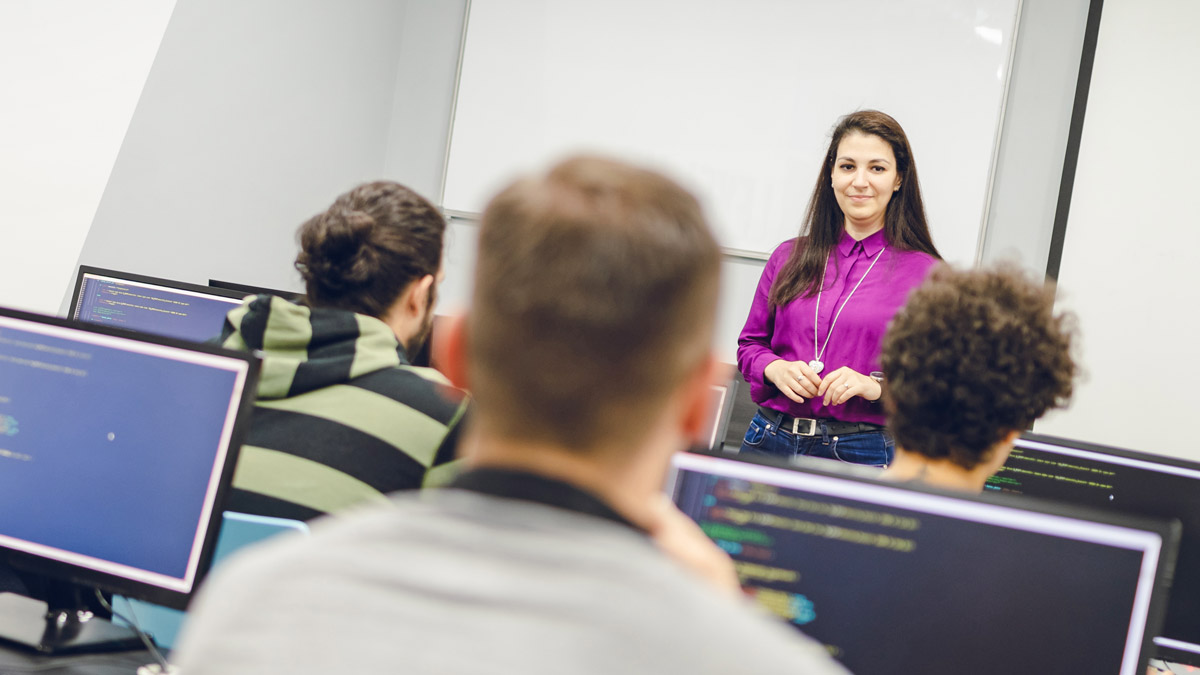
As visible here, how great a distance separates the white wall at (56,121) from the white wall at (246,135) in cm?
7

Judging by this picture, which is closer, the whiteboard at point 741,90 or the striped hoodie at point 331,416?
the striped hoodie at point 331,416

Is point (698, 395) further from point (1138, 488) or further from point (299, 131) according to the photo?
point (299, 131)

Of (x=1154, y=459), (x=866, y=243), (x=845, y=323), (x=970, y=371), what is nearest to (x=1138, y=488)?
(x=1154, y=459)

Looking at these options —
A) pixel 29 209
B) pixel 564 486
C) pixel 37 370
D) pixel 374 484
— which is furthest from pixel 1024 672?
pixel 29 209

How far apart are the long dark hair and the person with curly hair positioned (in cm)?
111

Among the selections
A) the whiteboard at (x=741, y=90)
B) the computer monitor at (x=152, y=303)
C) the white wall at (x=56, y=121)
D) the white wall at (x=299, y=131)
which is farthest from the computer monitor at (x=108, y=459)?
the whiteboard at (x=741, y=90)

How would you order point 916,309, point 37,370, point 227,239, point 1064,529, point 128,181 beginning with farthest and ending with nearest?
1. point 227,239
2. point 128,181
3. point 37,370
4. point 916,309
5. point 1064,529

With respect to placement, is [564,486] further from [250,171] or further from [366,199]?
[250,171]

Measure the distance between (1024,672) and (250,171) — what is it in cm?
367

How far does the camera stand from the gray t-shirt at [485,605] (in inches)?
18.4

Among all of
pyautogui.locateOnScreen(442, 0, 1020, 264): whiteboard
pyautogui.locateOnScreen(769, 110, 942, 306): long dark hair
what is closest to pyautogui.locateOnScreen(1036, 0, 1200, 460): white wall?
pyautogui.locateOnScreen(442, 0, 1020, 264): whiteboard

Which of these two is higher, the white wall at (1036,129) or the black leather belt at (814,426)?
the white wall at (1036,129)

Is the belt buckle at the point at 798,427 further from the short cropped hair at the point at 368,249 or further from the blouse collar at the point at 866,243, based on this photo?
the short cropped hair at the point at 368,249

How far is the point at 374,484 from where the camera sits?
→ 1359mm
